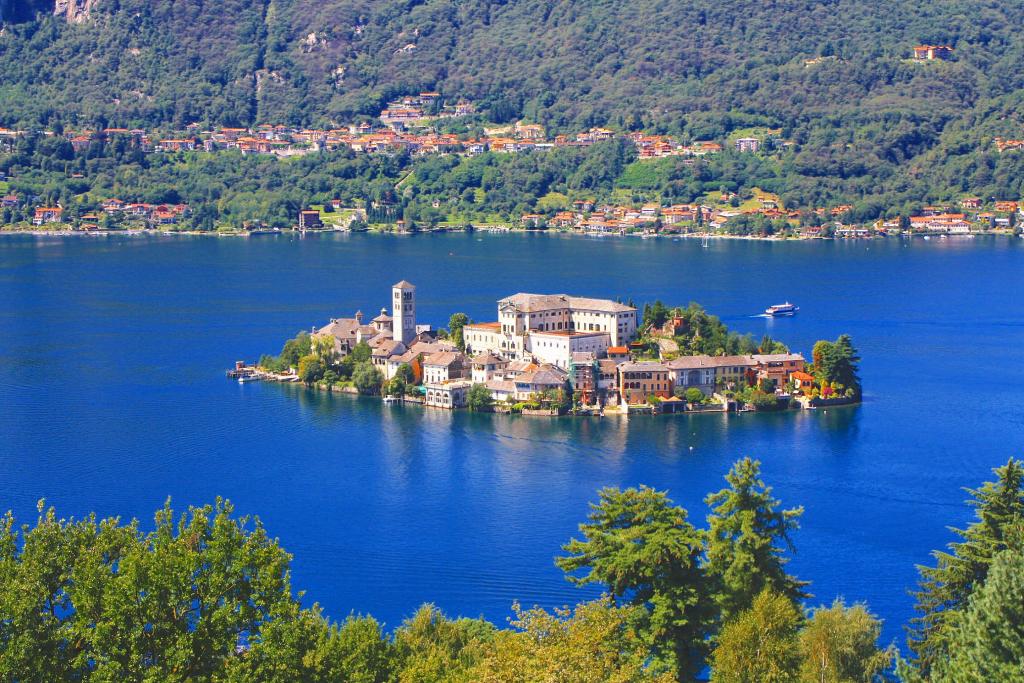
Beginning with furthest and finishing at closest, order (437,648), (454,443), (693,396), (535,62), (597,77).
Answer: (535,62) → (597,77) → (693,396) → (454,443) → (437,648)

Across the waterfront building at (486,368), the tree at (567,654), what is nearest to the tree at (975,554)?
the tree at (567,654)

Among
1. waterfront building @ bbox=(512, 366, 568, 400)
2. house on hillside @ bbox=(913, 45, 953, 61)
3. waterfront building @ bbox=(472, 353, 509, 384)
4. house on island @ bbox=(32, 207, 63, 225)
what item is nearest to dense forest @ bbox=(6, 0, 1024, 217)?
house on hillside @ bbox=(913, 45, 953, 61)

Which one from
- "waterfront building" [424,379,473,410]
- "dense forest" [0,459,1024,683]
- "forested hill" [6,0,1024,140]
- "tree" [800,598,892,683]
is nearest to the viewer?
"dense forest" [0,459,1024,683]

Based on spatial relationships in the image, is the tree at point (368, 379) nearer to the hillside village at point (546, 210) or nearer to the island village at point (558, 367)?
the island village at point (558, 367)

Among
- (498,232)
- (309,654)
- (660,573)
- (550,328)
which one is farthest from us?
(498,232)

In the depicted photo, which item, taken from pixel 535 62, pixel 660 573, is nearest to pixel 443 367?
pixel 660 573

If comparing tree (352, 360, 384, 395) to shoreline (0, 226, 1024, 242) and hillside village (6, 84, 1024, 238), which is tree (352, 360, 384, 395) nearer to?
shoreline (0, 226, 1024, 242)

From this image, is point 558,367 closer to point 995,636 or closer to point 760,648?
point 760,648

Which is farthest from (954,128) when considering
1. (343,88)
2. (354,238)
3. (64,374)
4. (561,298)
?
(64,374)
